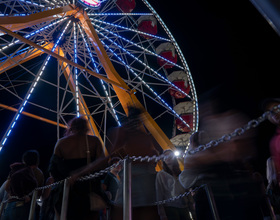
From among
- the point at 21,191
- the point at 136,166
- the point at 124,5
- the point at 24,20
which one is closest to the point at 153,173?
the point at 136,166

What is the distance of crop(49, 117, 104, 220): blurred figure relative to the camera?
2033 millimetres

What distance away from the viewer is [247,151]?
6.82ft

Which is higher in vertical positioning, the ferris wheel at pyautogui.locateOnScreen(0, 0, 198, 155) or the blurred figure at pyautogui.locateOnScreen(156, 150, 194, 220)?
the ferris wheel at pyautogui.locateOnScreen(0, 0, 198, 155)

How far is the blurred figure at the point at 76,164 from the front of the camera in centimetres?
203

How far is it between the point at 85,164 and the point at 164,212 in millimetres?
1500

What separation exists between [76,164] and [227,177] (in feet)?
4.53

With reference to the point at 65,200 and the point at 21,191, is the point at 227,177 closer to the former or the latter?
the point at 65,200

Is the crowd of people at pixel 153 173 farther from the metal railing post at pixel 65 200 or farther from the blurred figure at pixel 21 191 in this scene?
the blurred figure at pixel 21 191

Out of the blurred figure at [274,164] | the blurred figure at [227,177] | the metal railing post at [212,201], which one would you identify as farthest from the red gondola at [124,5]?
the metal railing post at [212,201]

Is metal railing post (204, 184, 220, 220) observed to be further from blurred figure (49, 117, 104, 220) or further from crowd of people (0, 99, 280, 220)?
blurred figure (49, 117, 104, 220)

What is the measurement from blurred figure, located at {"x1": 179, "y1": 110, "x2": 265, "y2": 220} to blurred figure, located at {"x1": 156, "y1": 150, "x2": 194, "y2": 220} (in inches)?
31.4

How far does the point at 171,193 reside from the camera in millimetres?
3023

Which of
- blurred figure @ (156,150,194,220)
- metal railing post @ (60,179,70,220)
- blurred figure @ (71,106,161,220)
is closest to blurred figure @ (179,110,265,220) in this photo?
blurred figure @ (71,106,161,220)

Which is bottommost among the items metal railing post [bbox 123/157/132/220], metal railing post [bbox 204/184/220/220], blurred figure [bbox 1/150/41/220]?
metal railing post [bbox 204/184/220/220]
